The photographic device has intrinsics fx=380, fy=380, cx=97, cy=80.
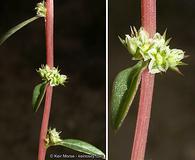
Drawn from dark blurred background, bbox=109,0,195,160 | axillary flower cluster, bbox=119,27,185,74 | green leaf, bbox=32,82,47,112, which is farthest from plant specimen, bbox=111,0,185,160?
green leaf, bbox=32,82,47,112

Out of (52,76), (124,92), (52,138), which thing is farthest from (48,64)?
(124,92)

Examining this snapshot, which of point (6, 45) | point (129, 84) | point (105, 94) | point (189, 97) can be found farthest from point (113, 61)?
point (129, 84)

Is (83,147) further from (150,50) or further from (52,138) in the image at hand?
(150,50)

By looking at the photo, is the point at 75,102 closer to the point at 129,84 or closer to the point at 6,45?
the point at 6,45

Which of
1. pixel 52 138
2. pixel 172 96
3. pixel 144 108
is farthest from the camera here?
pixel 52 138

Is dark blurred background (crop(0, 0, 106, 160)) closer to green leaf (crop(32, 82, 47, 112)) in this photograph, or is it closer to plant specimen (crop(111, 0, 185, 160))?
green leaf (crop(32, 82, 47, 112))

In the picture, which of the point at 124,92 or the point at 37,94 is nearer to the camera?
the point at 124,92
